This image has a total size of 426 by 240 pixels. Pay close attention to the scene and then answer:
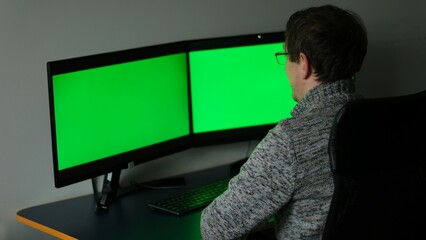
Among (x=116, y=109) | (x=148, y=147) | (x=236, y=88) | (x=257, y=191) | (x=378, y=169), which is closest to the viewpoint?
(x=378, y=169)

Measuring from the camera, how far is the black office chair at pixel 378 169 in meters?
1.71

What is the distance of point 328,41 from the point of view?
6.26ft

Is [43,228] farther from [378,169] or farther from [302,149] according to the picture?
[378,169]

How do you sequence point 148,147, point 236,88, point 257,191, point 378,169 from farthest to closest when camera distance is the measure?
1. point 236,88
2. point 148,147
3. point 257,191
4. point 378,169

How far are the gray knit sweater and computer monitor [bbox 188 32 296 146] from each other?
87 centimetres

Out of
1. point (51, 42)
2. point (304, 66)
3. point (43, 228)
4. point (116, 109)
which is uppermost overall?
point (51, 42)

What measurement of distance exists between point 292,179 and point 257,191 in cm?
9

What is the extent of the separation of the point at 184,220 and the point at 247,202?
50cm

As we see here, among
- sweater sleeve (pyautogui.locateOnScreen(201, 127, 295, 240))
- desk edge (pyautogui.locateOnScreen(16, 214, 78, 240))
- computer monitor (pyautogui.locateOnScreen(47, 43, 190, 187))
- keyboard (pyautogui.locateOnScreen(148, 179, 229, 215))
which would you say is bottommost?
desk edge (pyautogui.locateOnScreen(16, 214, 78, 240))

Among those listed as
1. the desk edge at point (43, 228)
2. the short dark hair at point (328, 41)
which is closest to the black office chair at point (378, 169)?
the short dark hair at point (328, 41)

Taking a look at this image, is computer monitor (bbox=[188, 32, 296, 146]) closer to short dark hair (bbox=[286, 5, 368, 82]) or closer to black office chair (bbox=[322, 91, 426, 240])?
short dark hair (bbox=[286, 5, 368, 82])

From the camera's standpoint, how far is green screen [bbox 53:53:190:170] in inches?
91.7

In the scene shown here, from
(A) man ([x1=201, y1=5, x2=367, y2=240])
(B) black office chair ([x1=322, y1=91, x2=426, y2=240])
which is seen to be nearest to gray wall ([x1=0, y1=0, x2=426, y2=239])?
(A) man ([x1=201, y1=5, x2=367, y2=240])

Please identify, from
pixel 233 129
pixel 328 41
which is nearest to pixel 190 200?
pixel 233 129
